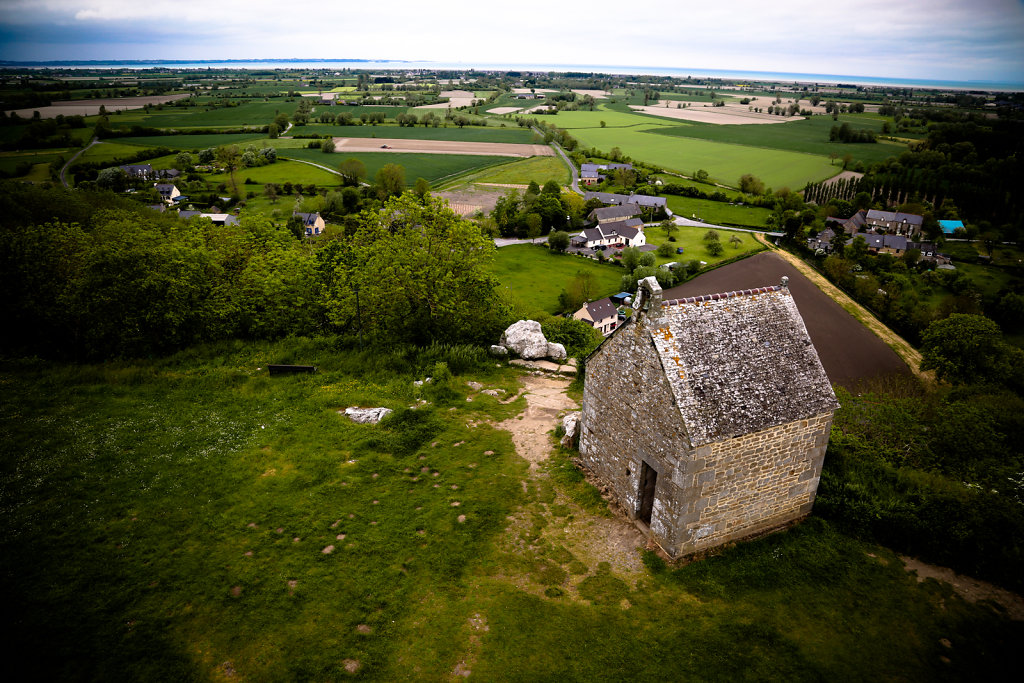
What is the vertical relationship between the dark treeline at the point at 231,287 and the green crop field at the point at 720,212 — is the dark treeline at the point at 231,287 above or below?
above

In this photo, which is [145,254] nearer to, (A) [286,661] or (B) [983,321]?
(A) [286,661]

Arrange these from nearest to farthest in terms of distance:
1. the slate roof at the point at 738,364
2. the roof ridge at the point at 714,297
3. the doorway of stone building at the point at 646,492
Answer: the slate roof at the point at 738,364 → the roof ridge at the point at 714,297 → the doorway of stone building at the point at 646,492

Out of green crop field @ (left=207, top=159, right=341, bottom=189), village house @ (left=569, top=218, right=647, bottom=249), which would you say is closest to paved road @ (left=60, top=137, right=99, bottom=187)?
green crop field @ (left=207, top=159, right=341, bottom=189)

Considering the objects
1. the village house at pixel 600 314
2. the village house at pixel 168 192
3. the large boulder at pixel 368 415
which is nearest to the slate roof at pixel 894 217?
A: the village house at pixel 600 314

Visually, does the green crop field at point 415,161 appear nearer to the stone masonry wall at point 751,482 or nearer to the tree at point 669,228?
the tree at point 669,228

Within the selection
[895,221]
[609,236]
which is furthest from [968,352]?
[895,221]

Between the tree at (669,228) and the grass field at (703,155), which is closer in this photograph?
the tree at (669,228)

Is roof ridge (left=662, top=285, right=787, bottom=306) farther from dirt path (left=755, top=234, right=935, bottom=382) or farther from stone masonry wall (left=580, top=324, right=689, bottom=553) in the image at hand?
dirt path (left=755, top=234, right=935, bottom=382)
